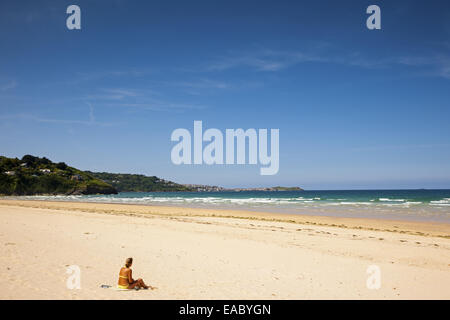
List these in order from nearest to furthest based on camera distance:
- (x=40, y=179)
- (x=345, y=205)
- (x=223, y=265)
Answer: (x=223, y=265), (x=345, y=205), (x=40, y=179)

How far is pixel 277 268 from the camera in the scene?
10.0 meters

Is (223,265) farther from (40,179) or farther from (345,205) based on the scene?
(40,179)

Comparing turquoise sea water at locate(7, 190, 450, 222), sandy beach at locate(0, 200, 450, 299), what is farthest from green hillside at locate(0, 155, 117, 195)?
sandy beach at locate(0, 200, 450, 299)

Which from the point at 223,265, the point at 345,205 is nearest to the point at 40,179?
the point at 345,205

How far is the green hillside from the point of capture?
127m

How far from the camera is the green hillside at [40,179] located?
417ft

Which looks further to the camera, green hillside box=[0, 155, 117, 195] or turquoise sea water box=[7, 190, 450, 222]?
green hillside box=[0, 155, 117, 195]

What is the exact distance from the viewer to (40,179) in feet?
450

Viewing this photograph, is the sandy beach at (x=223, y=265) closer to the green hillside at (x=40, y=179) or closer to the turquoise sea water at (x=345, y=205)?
the turquoise sea water at (x=345, y=205)

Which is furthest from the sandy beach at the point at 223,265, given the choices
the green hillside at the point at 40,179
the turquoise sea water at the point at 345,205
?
the green hillside at the point at 40,179

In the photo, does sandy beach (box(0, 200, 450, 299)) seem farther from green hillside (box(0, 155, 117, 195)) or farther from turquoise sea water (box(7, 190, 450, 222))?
green hillside (box(0, 155, 117, 195))
